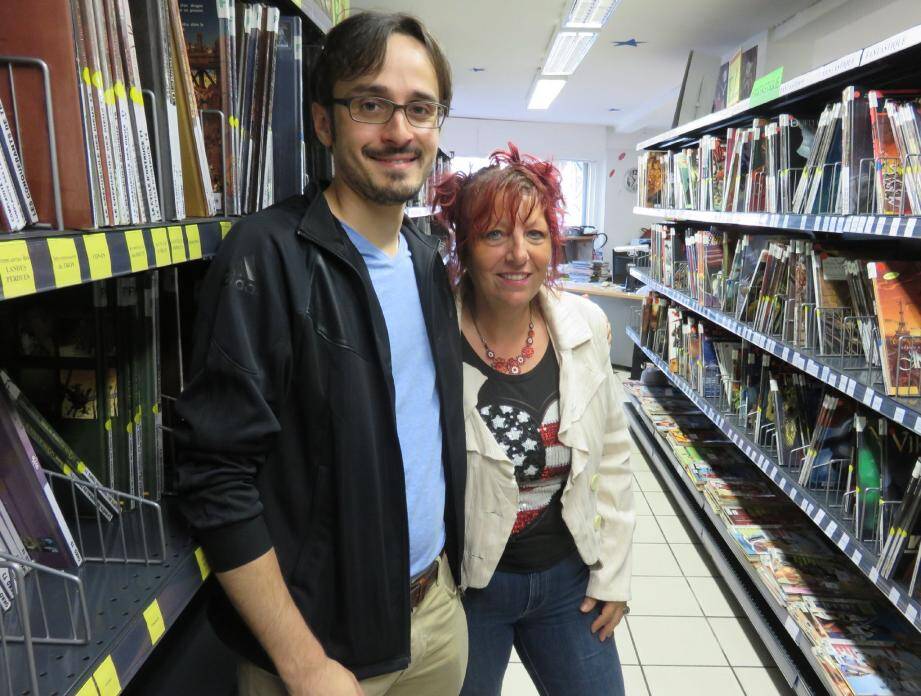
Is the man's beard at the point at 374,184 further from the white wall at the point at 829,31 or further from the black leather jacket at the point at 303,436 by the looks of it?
the white wall at the point at 829,31

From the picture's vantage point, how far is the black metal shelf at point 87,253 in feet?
1.90

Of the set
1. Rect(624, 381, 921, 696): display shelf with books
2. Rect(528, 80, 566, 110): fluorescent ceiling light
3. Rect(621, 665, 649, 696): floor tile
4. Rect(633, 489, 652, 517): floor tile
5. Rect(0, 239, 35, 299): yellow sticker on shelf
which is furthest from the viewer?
Rect(528, 80, 566, 110): fluorescent ceiling light

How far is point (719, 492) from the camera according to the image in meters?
2.88

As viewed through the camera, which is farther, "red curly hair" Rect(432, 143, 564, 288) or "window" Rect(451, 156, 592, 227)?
"window" Rect(451, 156, 592, 227)

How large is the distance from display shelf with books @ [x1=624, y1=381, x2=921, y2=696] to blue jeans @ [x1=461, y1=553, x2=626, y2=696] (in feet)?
2.96

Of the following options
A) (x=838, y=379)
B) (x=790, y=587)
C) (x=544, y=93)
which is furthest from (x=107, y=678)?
(x=544, y=93)

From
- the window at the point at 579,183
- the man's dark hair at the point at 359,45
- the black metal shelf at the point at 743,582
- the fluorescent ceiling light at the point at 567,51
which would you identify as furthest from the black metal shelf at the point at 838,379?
the window at the point at 579,183

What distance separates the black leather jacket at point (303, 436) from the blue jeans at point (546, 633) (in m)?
0.32

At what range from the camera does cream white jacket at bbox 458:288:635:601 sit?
4.14ft

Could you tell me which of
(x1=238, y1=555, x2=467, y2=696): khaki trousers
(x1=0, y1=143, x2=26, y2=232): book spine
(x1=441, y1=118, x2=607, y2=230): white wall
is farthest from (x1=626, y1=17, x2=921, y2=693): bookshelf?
(x1=441, y1=118, x2=607, y2=230): white wall

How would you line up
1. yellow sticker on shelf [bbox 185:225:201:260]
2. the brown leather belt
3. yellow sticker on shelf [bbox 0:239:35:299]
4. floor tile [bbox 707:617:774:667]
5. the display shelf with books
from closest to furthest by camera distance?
yellow sticker on shelf [bbox 0:239:35:299] → yellow sticker on shelf [bbox 185:225:201:260] → the brown leather belt → the display shelf with books → floor tile [bbox 707:617:774:667]

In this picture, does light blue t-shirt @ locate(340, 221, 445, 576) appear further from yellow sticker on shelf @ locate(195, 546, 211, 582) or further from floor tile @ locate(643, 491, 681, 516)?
floor tile @ locate(643, 491, 681, 516)

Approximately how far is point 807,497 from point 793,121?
1.43m

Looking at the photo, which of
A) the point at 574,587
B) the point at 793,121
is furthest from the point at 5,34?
the point at 793,121
